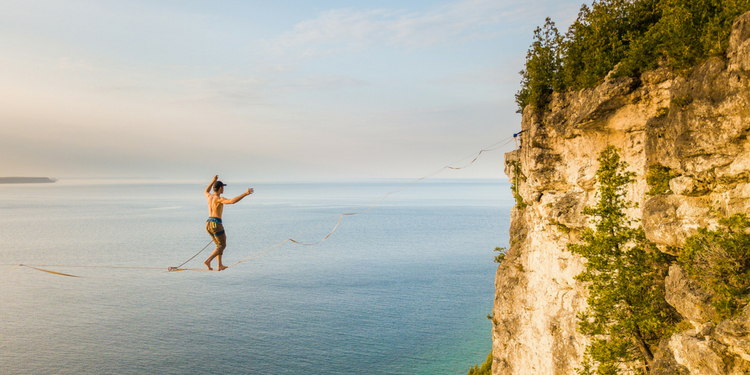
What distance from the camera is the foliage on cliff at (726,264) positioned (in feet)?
30.5

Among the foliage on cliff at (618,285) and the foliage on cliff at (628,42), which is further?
the foliage on cliff at (618,285)

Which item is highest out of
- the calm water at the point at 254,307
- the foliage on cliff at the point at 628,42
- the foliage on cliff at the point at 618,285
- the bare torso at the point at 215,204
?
the foliage on cliff at the point at 628,42

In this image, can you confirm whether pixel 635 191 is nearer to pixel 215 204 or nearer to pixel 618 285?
pixel 618 285

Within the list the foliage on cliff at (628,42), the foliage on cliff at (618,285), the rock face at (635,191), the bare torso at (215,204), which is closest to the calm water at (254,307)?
the rock face at (635,191)

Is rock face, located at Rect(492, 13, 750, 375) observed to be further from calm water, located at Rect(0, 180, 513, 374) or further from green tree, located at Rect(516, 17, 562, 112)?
calm water, located at Rect(0, 180, 513, 374)

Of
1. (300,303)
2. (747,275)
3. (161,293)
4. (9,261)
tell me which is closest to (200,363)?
(300,303)

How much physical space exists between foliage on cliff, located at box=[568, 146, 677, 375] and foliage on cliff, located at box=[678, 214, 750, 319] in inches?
111

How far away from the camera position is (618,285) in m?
13.5

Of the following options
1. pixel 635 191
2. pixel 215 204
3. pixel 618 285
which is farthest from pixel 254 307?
pixel 635 191

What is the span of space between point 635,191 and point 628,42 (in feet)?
17.4

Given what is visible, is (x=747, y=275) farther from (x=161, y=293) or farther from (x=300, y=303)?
(x=161, y=293)

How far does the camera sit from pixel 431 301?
57.8 metres

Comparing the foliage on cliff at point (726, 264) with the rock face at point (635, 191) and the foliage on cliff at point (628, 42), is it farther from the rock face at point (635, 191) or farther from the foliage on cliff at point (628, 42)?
the foliage on cliff at point (628, 42)

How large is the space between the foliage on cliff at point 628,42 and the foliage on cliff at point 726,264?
421 cm
